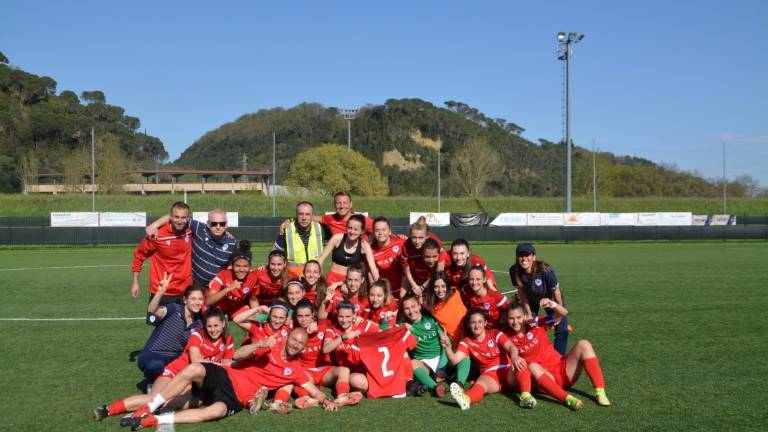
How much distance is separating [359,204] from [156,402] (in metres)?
39.2

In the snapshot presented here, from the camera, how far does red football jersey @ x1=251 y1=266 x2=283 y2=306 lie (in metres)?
6.68

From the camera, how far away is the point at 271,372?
5.48 meters

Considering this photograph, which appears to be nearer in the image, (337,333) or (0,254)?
(337,333)

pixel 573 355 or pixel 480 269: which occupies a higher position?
pixel 480 269

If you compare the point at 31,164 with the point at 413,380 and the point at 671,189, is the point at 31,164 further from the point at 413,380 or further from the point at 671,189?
the point at 671,189

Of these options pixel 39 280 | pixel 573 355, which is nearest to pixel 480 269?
pixel 573 355

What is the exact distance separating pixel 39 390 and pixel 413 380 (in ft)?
11.1

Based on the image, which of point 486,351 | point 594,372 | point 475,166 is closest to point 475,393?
point 486,351

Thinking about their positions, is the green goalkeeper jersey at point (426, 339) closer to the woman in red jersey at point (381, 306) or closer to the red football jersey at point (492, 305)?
the woman in red jersey at point (381, 306)

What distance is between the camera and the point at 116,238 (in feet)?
83.9

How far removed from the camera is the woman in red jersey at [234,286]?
6469mm

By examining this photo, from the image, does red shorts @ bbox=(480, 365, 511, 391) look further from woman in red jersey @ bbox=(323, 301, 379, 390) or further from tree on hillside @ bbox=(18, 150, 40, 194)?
tree on hillside @ bbox=(18, 150, 40, 194)

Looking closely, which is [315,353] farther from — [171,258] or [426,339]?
[171,258]

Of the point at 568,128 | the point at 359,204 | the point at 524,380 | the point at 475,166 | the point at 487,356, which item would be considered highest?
the point at 568,128
